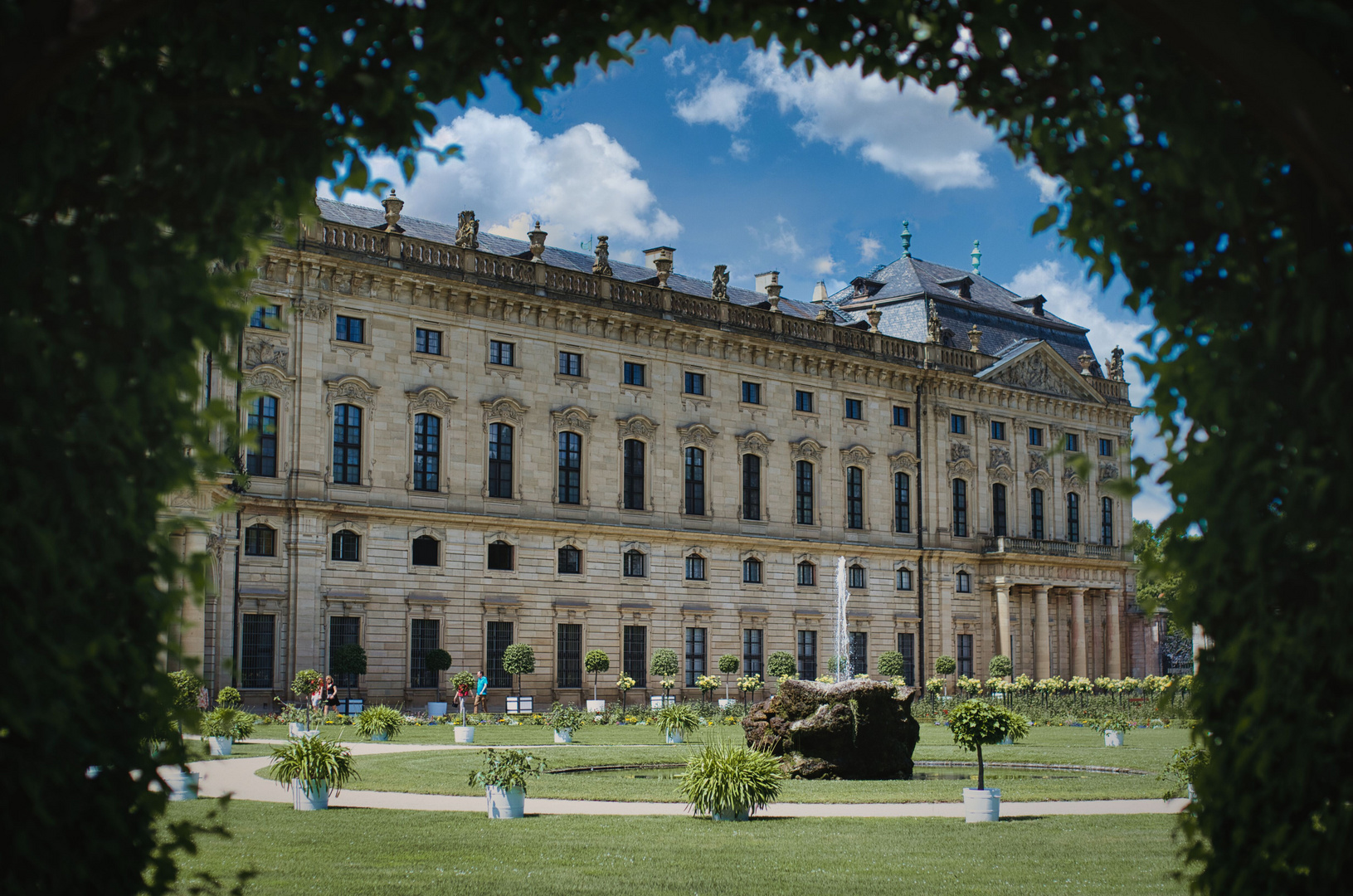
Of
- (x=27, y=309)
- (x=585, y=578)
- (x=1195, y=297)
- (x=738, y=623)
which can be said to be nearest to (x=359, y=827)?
(x=27, y=309)

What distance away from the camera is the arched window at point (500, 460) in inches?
1773

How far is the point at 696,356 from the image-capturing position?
50.7 meters

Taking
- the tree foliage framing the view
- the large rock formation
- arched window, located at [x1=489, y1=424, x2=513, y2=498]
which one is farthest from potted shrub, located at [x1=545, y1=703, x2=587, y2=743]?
the tree foliage framing the view

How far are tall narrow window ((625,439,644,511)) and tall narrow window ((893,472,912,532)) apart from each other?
42.5 ft

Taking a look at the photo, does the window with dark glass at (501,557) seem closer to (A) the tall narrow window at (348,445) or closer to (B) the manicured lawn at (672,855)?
(A) the tall narrow window at (348,445)

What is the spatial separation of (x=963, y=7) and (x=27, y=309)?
3.98 metres

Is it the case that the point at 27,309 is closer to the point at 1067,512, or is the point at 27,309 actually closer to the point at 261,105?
the point at 261,105

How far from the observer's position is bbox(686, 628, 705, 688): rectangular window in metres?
49.0

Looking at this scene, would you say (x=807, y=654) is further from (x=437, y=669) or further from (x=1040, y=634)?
(x=437, y=669)

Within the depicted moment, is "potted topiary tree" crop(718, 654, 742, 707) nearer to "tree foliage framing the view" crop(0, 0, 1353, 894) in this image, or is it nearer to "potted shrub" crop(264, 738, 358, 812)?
"potted shrub" crop(264, 738, 358, 812)

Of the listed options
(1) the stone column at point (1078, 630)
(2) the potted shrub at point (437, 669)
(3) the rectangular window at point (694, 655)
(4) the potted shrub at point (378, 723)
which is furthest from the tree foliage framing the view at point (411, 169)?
(1) the stone column at point (1078, 630)

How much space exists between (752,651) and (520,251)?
17.5m

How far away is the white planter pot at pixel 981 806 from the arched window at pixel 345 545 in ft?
95.1

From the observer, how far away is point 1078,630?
62.2m
